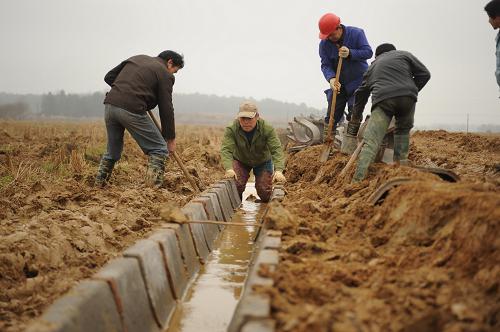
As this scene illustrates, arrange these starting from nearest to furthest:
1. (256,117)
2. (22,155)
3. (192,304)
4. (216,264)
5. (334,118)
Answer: (192,304) → (216,264) → (256,117) → (334,118) → (22,155)

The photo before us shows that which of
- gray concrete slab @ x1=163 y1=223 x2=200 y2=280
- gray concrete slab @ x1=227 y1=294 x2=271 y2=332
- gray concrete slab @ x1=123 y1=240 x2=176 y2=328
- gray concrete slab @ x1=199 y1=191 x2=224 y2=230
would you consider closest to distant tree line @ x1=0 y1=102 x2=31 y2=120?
gray concrete slab @ x1=199 y1=191 x2=224 y2=230

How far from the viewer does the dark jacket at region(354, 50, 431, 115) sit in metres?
5.23

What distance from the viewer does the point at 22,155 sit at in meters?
10.1

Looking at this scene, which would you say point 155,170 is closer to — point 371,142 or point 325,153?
point 325,153

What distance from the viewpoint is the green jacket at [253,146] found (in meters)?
6.45

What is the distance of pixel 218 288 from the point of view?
379cm

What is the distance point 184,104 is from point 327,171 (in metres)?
168

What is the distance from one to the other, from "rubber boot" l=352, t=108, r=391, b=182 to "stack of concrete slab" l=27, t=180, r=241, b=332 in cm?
192

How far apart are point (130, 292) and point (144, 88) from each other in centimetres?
385

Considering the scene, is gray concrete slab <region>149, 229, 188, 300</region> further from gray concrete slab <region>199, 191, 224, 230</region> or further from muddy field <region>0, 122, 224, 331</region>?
gray concrete slab <region>199, 191, 224, 230</region>

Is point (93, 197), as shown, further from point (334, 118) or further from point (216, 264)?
point (334, 118)

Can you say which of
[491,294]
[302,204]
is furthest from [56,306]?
[302,204]

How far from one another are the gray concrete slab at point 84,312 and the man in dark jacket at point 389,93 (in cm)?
344

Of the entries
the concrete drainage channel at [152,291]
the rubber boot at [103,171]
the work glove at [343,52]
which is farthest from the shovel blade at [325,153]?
the concrete drainage channel at [152,291]
